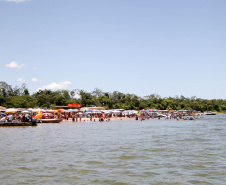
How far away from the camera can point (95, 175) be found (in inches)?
486

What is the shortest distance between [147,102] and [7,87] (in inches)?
3274

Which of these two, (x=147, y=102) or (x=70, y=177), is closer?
(x=70, y=177)

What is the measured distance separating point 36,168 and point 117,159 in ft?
15.6

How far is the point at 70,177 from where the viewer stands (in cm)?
1196

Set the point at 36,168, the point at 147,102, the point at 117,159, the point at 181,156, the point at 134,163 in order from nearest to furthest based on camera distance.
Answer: the point at 36,168
the point at 134,163
the point at 117,159
the point at 181,156
the point at 147,102

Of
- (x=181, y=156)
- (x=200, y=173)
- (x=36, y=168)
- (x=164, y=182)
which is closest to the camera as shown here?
(x=164, y=182)

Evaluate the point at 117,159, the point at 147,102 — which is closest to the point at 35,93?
the point at 147,102

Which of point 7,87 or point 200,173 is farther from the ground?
point 7,87

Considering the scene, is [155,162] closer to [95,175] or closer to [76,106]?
[95,175]

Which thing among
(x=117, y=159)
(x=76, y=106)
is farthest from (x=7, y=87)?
(x=117, y=159)

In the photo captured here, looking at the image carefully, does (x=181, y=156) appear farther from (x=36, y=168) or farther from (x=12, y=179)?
(x=12, y=179)

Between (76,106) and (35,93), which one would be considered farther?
(35,93)

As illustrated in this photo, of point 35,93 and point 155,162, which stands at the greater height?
point 35,93

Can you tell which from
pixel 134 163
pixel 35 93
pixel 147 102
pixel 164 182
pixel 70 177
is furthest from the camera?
pixel 147 102
